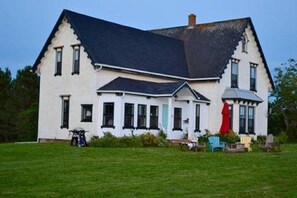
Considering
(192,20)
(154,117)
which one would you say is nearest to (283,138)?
(154,117)

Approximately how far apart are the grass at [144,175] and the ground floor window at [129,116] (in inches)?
343

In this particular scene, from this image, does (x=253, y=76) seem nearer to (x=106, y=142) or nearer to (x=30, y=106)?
(x=106, y=142)

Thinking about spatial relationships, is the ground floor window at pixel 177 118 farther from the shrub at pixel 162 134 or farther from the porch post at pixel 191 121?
the shrub at pixel 162 134

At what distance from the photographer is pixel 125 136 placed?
30.4 m

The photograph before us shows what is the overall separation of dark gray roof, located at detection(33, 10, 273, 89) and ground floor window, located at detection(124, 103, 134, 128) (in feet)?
9.24

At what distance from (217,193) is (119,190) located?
103 inches

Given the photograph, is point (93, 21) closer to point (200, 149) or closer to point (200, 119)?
point (200, 119)

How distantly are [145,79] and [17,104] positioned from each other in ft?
105

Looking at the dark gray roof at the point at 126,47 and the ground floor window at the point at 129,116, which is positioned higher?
the dark gray roof at the point at 126,47

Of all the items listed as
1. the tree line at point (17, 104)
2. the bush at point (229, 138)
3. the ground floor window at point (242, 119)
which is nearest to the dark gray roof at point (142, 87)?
the bush at point (229, 138)

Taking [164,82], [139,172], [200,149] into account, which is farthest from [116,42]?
[139,172]

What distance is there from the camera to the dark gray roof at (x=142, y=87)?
1268 inches

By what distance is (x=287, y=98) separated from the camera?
45562mm

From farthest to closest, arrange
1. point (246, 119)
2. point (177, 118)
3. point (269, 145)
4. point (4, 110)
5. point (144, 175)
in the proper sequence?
point (4, 110)
point (246, 119)
point (177, 118)
point (269, 145)
point (144, 175)
